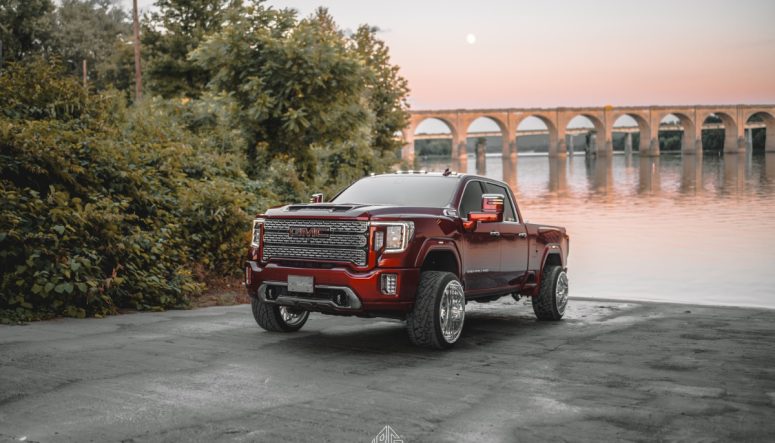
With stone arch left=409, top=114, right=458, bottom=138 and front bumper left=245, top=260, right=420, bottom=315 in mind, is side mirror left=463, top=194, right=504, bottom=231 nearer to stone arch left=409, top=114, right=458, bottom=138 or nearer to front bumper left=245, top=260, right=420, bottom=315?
front bumper left=245, top=260, right=420, bottom=315

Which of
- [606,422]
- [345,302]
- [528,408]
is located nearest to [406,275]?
[345,302]

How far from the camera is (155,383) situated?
6.41 m

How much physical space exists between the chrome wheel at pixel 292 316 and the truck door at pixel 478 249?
6.57ft

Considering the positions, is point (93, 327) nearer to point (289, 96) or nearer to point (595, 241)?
point (289, 96)

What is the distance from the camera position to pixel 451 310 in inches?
326

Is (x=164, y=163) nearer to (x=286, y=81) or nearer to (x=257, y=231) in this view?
(x=257, y=231)

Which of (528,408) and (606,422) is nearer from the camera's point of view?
(606,422)

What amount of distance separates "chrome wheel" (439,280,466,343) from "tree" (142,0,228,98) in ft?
132

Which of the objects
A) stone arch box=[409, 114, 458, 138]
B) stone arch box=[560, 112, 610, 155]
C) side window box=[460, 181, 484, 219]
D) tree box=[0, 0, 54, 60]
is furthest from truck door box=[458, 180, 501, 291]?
stone arch box=[560, 112, 610, 155]

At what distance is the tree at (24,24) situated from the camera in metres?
64.1

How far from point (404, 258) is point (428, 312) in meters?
0.60

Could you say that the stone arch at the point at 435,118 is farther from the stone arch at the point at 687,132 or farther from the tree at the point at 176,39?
the tree at the point at 176,39

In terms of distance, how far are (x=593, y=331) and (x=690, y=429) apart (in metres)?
4.87

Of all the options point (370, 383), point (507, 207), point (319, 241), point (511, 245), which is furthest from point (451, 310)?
point (507, 207)
